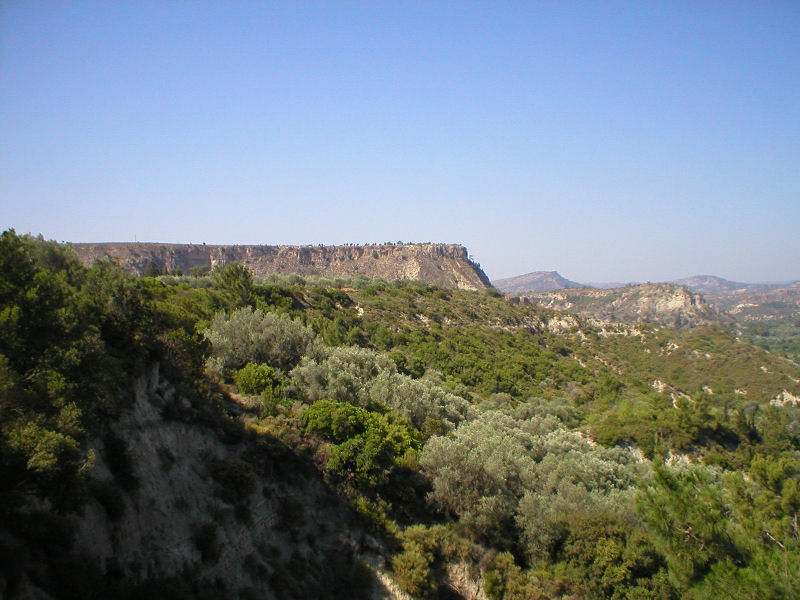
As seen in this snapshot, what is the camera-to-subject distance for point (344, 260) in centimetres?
13425

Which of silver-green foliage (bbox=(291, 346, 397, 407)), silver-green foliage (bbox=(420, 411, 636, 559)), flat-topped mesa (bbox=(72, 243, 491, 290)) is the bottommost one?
silver-green foliage (bbox=(420, 411, 636, 559))

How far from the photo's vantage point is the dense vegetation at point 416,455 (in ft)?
26.3

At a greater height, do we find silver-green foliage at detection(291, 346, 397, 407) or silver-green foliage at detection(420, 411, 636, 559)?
silver-green foliage at detection(291, 346, 397, 407)

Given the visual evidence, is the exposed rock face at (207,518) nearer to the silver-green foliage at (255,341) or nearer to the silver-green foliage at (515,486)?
the silver-green foliage at (515,486)

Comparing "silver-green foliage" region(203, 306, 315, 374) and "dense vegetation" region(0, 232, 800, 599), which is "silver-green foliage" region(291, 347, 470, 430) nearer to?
"dense vegetation" region(0, 232, 800, 599)

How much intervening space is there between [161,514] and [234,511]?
6.01 feet

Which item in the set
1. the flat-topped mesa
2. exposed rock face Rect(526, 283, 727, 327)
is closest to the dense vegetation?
the flat-topped mesa

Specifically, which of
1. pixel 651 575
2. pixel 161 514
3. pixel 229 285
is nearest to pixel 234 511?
pixel 161 514

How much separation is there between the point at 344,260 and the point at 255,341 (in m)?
114

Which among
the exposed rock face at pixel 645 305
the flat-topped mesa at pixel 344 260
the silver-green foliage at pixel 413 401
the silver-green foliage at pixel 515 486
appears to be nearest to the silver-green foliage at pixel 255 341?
the silver-green foliage at pixel 413 401

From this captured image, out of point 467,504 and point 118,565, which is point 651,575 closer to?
point 467,504

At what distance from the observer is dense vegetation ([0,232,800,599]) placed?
315 inches

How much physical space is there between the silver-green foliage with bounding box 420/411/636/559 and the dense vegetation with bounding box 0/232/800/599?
0.19ft

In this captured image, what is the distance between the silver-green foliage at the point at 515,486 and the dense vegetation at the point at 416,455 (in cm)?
6
